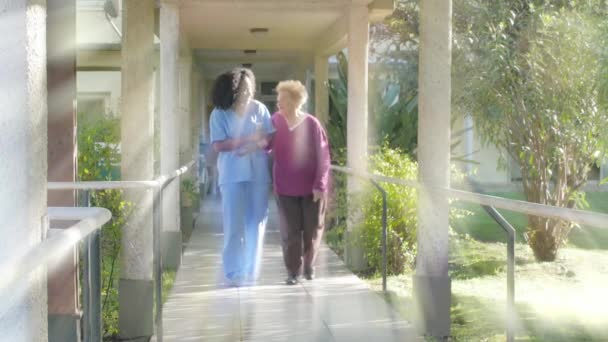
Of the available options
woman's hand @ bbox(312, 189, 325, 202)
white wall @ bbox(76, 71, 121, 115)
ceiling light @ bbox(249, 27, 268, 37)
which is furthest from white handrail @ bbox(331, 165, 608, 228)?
white wall @ bbox(76, 71, 121, 115)

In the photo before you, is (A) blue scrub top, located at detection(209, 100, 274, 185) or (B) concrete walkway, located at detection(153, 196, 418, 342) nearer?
(B) concrete walkway, located at detection(153, 196, 418, 342)

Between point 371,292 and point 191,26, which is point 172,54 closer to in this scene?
point 191,26

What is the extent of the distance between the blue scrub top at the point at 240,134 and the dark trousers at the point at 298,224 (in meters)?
0.33

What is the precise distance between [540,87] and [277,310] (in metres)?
4.60

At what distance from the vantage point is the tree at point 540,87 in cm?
851

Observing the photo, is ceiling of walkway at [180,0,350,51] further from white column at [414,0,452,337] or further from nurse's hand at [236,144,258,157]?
white column at [414,0,452,337]

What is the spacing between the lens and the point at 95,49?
14.5 metres

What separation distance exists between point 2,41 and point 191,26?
8745 mm

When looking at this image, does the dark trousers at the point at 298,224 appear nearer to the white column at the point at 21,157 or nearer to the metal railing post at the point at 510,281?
the metal railing post at the point at 510,281

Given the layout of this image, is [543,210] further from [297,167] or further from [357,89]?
[357,89]

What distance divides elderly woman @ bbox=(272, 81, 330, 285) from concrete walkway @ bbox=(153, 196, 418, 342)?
462mm

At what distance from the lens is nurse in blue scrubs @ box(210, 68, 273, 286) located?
6.36 meters

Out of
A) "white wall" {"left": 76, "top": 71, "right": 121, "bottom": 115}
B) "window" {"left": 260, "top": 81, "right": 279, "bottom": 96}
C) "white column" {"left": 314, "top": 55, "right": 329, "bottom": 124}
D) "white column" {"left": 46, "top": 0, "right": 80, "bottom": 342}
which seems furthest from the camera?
"window" {"left": 260, "top": 81, "right": 279, "bottom": 96}

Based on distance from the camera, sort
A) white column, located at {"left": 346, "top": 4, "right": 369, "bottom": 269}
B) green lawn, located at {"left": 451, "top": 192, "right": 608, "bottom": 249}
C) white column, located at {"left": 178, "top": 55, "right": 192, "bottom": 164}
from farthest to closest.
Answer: white column, located at {"left": 178, "top": 55, "right": 192, "bottom": 164} → green lawn, located at {"left": 451, "top": 192, "right": 608, "bottom": 249} → white column, located at {"left": 346, "top": 4, "right": 369, "bottom": 269}
